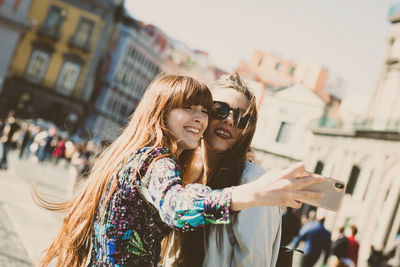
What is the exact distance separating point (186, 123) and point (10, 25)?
2878 cm

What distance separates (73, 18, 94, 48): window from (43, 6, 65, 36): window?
1424mm

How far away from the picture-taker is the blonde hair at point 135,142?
1.84 m

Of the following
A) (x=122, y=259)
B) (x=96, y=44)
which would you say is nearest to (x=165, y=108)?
(x=122, y=259)

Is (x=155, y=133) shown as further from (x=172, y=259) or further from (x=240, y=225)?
(x=172, y=259)

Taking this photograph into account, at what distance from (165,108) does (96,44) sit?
1395 inches

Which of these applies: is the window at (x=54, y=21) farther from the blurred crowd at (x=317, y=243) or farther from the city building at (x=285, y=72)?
the blurred crowd at (x=317, y=243)

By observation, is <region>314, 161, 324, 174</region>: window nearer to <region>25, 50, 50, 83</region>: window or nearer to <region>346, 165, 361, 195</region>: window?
<region>346, 165, 361, 195</region>: window

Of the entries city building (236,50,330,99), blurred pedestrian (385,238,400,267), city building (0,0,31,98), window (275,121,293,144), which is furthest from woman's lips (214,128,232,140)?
city building (0,0,31,98)

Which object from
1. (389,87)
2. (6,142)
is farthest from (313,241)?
(389,87)

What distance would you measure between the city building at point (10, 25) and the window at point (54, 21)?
6004 mm

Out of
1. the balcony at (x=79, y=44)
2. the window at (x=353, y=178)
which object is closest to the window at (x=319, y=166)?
the window at (x=353, y=178)

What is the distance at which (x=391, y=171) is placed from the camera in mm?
18562

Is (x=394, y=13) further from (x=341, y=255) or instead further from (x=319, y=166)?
(x=341, y=255)

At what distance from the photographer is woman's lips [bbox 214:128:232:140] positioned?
2453 millimetres
